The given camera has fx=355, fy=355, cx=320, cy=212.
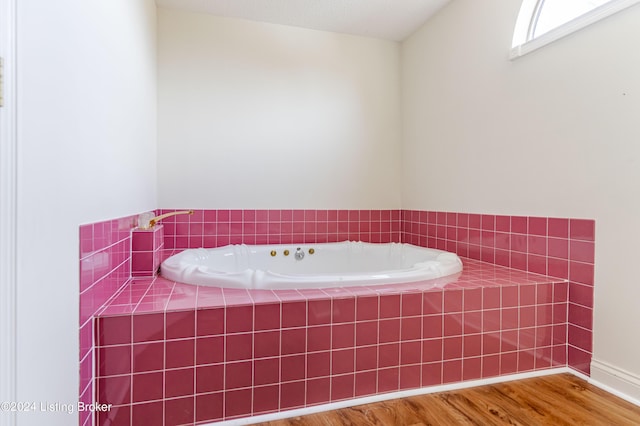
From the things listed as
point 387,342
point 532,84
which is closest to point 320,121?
point 532,84

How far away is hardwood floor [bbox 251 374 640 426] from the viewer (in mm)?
1355

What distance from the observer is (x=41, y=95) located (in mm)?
932

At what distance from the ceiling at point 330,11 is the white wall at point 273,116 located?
0.29 ft

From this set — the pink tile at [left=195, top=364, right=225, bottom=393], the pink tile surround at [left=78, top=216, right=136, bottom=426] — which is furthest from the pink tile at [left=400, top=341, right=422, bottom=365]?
the pink tile surround at [left=78, top=216, right=136, bottom=426]

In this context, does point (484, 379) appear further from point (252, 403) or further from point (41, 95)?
point (41, 95)

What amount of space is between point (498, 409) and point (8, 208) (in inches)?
69.0

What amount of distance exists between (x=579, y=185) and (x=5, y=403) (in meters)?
2.26

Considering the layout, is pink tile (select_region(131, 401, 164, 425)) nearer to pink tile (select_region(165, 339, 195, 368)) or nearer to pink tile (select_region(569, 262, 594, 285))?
pink tile (select_region(165, 339, 195, 368))

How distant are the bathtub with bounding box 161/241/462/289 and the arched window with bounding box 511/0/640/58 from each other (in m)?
1.27

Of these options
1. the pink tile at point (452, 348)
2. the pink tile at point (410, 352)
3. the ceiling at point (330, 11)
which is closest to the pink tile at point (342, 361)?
the pink tile at point (410, 352)

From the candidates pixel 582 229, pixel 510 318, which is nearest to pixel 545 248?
pixel 582 229

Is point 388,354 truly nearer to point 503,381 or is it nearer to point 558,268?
point 503,381

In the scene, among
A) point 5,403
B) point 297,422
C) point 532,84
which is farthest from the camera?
point 532,84

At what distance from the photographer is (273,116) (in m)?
2.92
